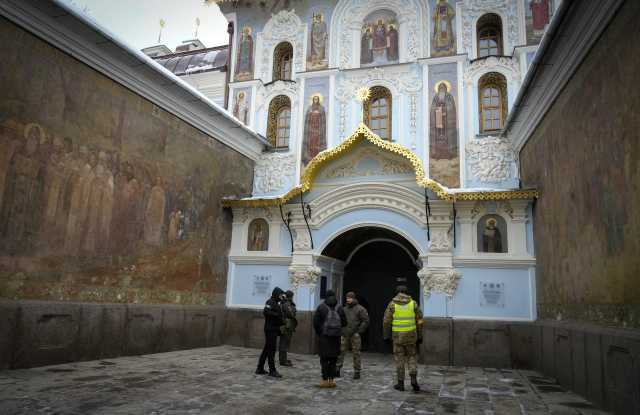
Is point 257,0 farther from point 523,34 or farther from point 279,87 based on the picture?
point 523,34

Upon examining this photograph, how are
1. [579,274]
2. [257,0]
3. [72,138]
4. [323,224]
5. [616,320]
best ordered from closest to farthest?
[616,320] → [579,274] → [72,138] → [323,224] → [257,0]

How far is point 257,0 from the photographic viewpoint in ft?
56.2

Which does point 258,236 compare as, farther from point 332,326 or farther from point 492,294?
point 332,326

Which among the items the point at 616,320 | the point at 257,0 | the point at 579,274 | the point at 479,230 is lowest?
the point at 616,320

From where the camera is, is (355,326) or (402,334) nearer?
(402,334)

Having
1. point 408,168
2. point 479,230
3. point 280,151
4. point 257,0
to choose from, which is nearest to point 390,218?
point 408,168

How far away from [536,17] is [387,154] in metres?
5.99

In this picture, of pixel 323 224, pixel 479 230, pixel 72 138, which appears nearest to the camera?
pixel 72 138

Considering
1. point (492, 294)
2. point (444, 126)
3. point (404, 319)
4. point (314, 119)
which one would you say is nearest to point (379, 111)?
point (314, 119)

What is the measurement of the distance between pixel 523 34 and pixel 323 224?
779 centimetres

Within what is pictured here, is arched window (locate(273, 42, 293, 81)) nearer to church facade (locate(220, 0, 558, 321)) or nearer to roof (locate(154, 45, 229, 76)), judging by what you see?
church facade (locate(220, 0, 558, 321))

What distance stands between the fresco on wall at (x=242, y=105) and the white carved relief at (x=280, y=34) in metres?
0.81

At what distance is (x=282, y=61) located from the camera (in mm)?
17156

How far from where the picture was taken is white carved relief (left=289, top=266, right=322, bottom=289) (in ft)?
44.0
